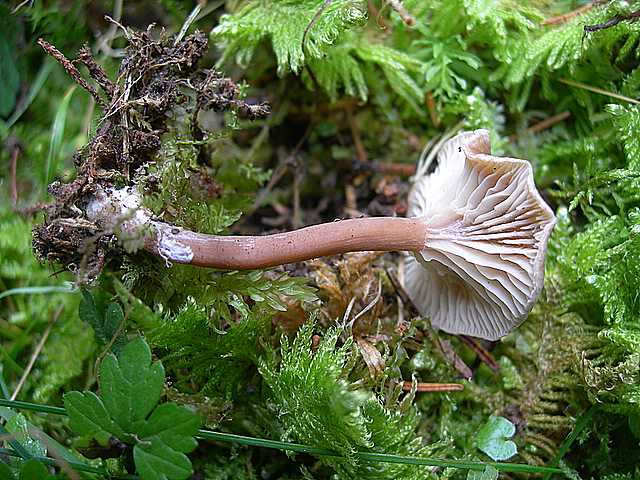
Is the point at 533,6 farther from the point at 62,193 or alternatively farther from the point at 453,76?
the point at 62,193

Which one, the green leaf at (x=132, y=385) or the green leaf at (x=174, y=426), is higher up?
the green leaf at (x=132, y=385)

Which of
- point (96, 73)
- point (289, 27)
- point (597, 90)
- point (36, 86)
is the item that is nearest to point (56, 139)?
point (36, 86)

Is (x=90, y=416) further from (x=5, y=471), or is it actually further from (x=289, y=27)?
(x=289, y=27)

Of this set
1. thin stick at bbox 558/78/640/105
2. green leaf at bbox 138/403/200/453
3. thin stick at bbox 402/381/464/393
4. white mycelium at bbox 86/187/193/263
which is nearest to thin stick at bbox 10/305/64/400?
white mycelium at bbox 86/187/193/263

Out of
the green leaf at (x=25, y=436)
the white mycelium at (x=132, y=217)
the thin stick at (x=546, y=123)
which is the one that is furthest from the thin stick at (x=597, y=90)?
the green leaf at (x=25, y=436)

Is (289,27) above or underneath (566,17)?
above

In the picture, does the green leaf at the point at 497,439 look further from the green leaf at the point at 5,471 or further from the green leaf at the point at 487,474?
the green leaf at the point at 5,471

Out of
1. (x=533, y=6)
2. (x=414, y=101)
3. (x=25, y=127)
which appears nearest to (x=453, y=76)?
(x=414, y=101)
